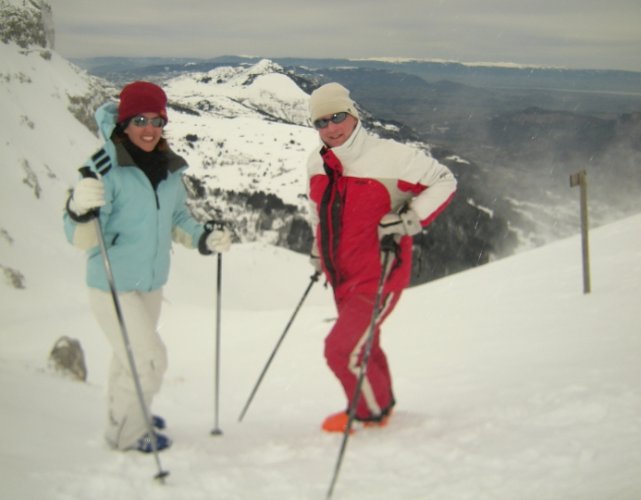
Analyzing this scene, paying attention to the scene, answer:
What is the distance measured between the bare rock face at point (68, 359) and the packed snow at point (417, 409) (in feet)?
1.18

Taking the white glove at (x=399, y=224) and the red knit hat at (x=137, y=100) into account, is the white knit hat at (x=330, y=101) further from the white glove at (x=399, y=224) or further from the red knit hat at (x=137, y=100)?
the red knit hat at (x=137, y=100)

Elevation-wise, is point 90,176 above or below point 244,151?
above

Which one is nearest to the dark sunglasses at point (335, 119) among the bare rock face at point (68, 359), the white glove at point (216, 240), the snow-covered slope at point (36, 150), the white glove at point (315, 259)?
the white glove at point (315, 259)

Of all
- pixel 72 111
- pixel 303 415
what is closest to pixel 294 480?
pixel 303 415

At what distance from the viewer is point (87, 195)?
319 centimetres

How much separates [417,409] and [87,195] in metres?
3.04

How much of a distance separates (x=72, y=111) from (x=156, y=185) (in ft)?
93.3

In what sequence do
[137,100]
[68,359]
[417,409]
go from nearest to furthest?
[137,100] < [417,409] < [68,359]

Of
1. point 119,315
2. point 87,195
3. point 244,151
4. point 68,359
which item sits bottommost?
point 68,359

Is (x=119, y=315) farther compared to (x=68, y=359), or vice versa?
(x=68, y=359)

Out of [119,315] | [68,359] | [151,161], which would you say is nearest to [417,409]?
[119,315]

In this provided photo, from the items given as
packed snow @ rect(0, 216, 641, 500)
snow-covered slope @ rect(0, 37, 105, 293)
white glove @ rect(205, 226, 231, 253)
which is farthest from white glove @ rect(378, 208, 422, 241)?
snow-covered slope @ rect(0, 37, 105, 293)

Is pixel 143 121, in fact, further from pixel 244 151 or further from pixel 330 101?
pixel 244 151

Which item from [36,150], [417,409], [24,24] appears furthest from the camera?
[24,24]
